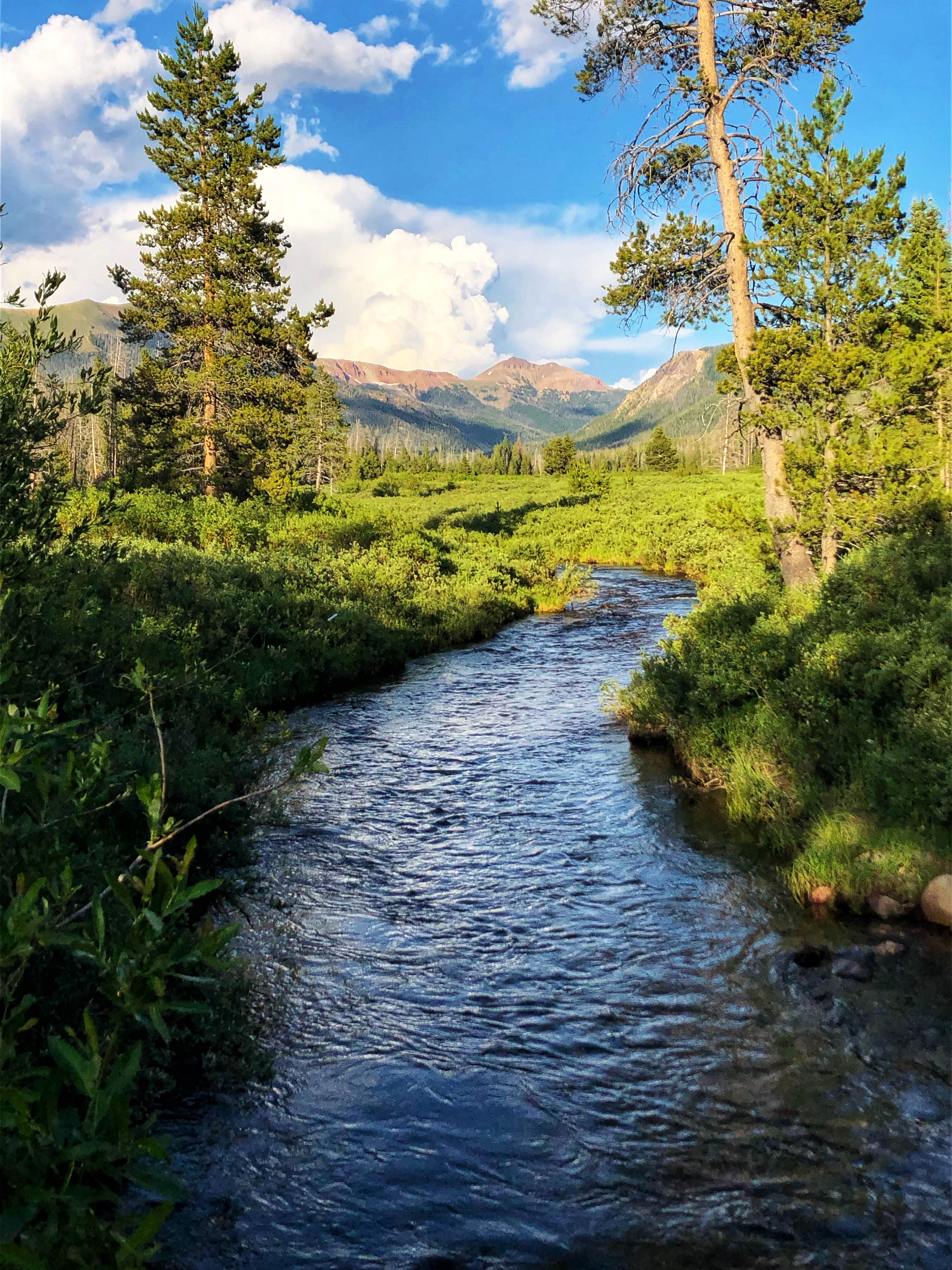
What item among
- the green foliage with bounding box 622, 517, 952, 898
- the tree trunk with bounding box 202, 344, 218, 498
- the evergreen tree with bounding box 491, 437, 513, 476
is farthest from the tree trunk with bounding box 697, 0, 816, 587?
the evergreen tree with bounding box 491, 437, 513, 476

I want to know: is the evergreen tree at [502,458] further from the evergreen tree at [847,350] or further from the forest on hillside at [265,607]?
the evergreen tree at [847,350]

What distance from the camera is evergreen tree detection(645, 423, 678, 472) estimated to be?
384 ft

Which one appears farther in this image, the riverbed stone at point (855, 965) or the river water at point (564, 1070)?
the riverbed stone at point (855, 965)

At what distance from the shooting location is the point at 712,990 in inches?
253

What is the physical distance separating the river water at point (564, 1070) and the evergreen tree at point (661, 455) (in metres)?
111

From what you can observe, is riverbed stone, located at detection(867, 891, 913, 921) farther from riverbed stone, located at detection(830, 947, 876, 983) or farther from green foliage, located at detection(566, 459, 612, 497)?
green foliage, located at detection(566, 459, 612, 497)

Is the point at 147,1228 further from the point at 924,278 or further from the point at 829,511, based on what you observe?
the point at 924,278

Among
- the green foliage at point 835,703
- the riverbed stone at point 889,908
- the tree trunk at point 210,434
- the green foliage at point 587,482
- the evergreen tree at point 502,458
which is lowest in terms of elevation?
the riverbed stone at point 889,908

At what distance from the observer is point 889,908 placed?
23.8 feet

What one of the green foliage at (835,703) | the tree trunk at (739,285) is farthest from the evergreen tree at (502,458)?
the green foliage at (835,703)

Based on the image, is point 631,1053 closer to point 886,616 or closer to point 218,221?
point 886,616

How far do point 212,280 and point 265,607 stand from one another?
18.6 metres

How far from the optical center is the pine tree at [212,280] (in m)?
29.6

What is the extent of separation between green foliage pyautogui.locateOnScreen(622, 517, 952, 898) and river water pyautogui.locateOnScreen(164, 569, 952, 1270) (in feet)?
2.74
